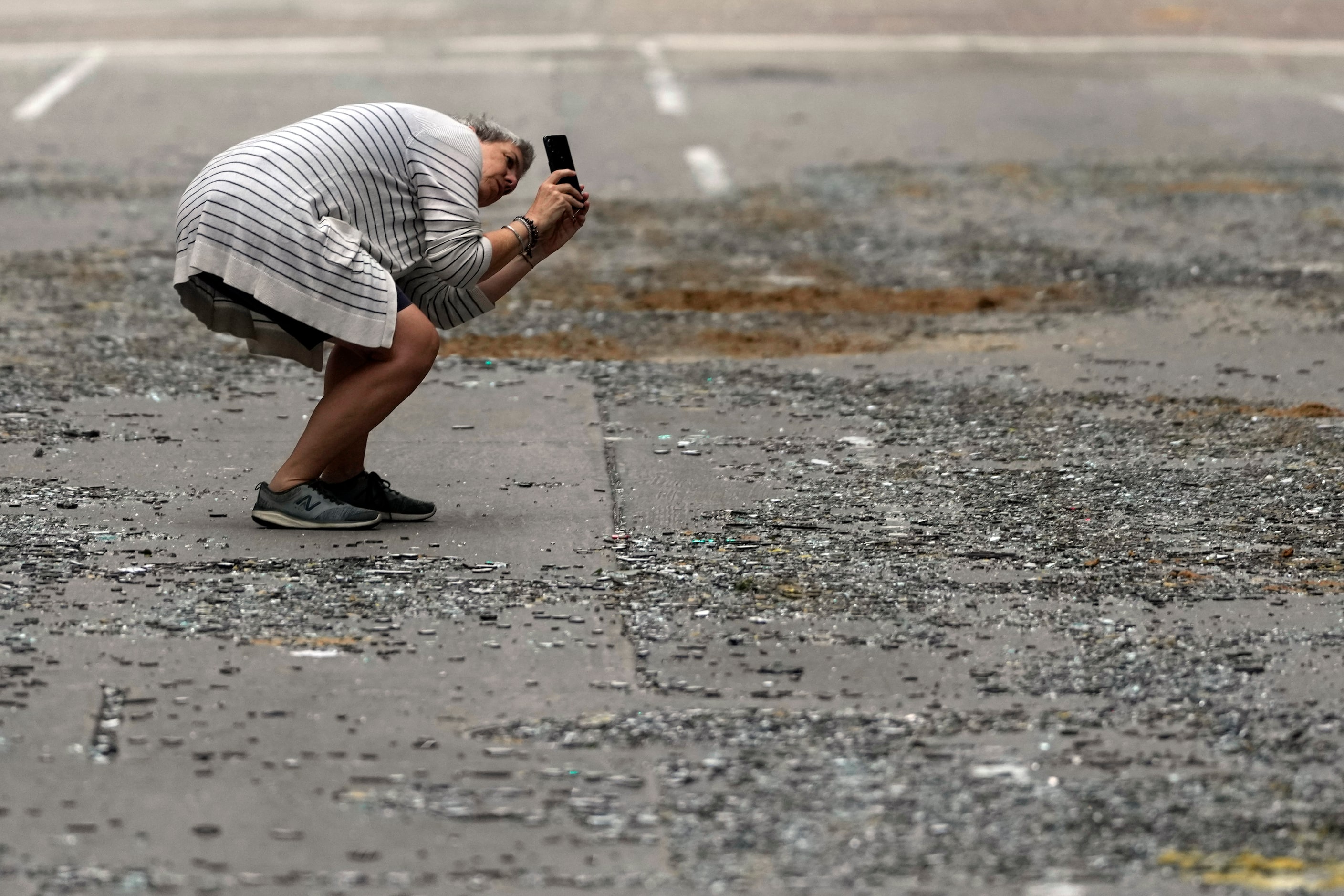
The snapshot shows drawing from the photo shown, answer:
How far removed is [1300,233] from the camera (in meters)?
10.9

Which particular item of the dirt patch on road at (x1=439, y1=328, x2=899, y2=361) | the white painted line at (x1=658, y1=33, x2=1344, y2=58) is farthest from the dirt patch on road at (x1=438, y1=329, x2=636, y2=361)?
the white painted line at (x1=658, y1=33, x2=1344, y2=58)

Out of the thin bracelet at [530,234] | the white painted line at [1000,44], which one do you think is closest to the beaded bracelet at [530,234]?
the thin bracelet at [530,234]

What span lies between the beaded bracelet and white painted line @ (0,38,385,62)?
12.2 metres

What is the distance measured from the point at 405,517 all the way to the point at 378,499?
0.10 meters

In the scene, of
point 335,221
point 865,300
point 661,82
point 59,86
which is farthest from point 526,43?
point 335,221

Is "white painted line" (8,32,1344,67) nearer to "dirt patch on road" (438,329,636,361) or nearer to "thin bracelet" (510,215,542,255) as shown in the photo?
"dirt patch on road" (438,329,636,361)

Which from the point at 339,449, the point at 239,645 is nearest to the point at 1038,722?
the point at 239,645

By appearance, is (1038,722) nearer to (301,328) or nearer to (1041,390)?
(301,328)

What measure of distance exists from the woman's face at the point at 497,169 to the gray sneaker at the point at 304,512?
1016mm

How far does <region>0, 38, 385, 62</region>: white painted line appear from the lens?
1734 centimetres

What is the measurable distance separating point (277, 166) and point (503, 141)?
0.71m

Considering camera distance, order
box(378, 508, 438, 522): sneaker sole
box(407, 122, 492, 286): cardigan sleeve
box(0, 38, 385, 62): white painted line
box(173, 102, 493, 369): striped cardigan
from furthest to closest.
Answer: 1. box(0, 38, 385, 62): white painted line
2. box(378, 508, 438, 522): sneaker sole
3. box(407, 122, 492, 286): cardigan sleeve
4. box(173, 102, 493, 369): striped cardigan

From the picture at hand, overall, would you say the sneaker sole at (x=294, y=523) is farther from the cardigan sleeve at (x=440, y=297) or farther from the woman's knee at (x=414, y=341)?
the cardigan sleeve at (x=440, y=297)

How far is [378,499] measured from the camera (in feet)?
19.1
